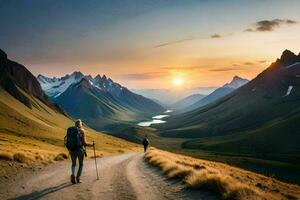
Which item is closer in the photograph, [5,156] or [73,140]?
[73,140]

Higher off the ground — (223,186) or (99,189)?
(223,186)

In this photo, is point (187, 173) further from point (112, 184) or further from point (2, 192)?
point (2, 192)

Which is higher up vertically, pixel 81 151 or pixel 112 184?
pixel 81 151

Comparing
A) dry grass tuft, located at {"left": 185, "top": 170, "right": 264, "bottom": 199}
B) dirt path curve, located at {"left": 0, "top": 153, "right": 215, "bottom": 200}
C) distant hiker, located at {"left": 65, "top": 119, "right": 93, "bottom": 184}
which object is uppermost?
distant hiker, located at {"left": 65, "top": 119, "right": 93, "bottom": 184}

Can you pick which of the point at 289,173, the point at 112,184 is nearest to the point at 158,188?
the point at 112,184

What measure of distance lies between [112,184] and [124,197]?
11.9 feet

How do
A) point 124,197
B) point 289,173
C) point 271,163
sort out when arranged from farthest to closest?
1. point 271,163
2. point 289,173
3. point 124,197

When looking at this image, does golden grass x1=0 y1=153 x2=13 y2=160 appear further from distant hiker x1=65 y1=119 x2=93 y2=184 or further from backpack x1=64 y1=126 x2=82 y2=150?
backpack x1=64 y1=126 x2=82 y2=150

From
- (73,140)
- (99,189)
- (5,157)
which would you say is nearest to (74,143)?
(73,140)

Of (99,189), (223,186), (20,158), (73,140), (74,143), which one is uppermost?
(73,140)

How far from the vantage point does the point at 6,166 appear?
83.3ft

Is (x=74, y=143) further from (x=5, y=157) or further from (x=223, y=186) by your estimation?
(x=5, y=157)

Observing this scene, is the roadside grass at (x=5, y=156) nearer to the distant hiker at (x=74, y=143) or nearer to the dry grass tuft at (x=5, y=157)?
the dry grass tuft at (x=5, y=157)

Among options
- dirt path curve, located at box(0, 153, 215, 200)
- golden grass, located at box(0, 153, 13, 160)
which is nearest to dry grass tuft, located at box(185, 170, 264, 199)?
dirt path curve, located at box(0, 153, 215, 200)
